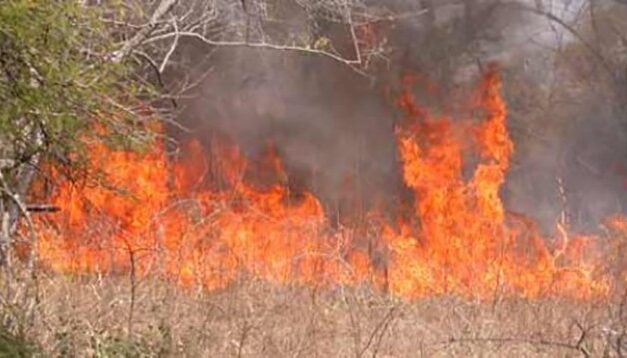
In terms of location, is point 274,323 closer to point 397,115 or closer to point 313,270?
point 313,270

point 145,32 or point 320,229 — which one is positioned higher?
point 145,32

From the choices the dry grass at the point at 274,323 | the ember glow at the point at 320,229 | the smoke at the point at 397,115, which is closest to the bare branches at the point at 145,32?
the ember glow at the point at 320,229

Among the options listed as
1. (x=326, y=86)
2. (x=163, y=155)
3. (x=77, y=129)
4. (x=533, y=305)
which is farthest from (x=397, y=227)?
(x=77, y=129)

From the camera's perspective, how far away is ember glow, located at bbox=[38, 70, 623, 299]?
7.41 meters

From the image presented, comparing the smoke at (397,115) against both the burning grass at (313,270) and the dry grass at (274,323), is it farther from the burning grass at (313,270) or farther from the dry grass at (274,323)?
the dry grass at (274,323)

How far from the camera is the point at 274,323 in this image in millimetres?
6461

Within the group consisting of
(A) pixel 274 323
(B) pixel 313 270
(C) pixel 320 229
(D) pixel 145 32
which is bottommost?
(A) pixel 274 323

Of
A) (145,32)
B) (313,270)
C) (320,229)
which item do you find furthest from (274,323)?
(320,229)

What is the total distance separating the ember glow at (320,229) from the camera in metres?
7.41

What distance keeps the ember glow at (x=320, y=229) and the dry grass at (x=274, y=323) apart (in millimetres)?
230

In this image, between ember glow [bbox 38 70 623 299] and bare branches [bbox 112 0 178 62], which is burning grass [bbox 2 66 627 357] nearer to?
ember glow [bbox 38 70 623 299]

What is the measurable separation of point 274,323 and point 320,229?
145 inches

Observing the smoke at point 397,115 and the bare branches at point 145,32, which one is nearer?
the bare branches at point 145,32

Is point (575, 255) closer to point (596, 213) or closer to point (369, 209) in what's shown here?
point (596, 213)
